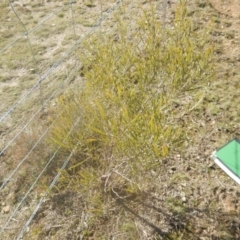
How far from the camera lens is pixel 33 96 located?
8.72 ft

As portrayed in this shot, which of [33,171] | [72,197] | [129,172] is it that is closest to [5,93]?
[33,171]

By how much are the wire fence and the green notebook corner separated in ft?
2.81

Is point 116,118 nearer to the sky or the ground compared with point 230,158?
nearer to the sky

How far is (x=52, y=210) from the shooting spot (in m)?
1.97

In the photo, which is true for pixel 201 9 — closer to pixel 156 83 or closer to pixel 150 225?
pixel 156 83

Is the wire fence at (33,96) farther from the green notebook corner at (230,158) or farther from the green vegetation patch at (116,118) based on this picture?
the green notebook corner at (230,158)

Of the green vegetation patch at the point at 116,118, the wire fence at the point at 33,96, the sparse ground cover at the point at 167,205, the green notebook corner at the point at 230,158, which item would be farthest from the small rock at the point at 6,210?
the green notebook corner at the point at 230,158

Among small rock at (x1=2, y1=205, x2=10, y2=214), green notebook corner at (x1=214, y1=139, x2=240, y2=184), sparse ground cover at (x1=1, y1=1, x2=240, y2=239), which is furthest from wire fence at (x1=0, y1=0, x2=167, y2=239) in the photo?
green notebook corner at (x1=214, y1=139, x2=240, y2=184)

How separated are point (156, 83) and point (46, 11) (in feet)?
6.59

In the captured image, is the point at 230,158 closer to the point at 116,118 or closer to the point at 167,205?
the point at 167,205

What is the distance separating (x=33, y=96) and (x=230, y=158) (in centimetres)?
154

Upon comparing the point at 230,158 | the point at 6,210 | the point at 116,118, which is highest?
the point at 116,118

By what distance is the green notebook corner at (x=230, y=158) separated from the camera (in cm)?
190

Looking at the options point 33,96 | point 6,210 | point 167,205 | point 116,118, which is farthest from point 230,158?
point 33,96
